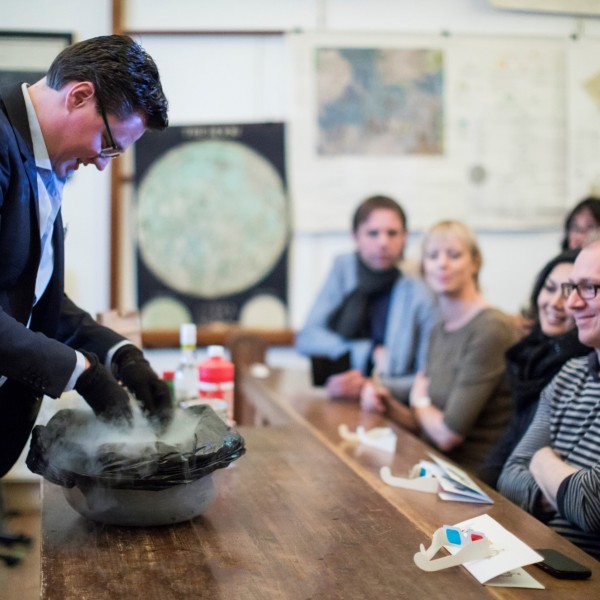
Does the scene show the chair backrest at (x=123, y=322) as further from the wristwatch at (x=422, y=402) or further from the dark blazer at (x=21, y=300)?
the wristwatch at (x=422, y=402)

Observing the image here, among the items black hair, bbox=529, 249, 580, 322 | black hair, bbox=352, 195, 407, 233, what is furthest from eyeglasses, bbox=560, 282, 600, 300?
black hair, bbox=352, 195, 407, 233

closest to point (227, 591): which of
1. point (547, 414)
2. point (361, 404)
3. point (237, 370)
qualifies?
point (547, 414)

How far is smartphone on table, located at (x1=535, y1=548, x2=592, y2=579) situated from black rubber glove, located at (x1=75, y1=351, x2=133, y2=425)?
2.53 ft

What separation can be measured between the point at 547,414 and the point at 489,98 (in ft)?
9.28

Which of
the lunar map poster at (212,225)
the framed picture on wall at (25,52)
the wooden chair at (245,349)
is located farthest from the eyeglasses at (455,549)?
the framed picture on wall at (25,52)

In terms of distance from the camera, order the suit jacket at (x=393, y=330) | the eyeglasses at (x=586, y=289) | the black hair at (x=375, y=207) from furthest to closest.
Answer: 1. the black hair at (x=375, y=207)
2. the suit jacket at (x=393, y=330)
3. the eyeglasses at (x=586, y=289)

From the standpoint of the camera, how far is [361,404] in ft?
9.26

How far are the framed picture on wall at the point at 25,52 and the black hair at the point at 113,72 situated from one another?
8.89 ft

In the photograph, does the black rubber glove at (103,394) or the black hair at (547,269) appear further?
the black hair at (547,269)

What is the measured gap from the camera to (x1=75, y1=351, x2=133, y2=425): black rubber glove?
1527 millimetres

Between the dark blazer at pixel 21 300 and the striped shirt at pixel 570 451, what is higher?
the dark blazer at pixel 21 300

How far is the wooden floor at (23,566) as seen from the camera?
9.37 feet

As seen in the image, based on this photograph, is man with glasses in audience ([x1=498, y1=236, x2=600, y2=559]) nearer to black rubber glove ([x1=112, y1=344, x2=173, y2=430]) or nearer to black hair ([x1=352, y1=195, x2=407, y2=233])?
black rubber glove ([x1=112, y1=344, x2=173, y2=430])

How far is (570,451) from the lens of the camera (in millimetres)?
1806
